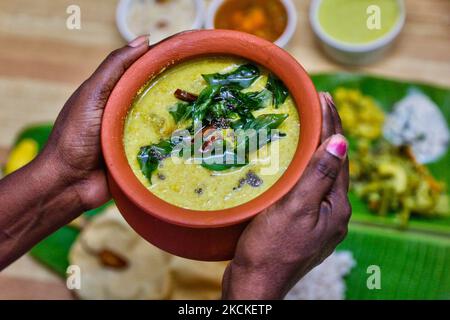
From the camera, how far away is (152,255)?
230 centimetres

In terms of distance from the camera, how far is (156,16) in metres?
2.75

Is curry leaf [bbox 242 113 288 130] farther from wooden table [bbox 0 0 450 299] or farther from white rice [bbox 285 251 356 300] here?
wooden table [bbox 0 0 450 299]

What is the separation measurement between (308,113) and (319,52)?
1303 millimetres

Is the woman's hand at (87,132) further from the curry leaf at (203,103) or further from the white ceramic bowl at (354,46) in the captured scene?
the white ceramic bowl at (354,46)

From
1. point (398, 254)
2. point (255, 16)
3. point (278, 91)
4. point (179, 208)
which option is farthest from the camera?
point (255, 16)

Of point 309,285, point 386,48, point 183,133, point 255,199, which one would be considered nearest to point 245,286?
point 255,199

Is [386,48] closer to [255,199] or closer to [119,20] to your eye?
[119,20]

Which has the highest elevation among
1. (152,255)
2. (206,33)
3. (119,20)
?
(119,20)

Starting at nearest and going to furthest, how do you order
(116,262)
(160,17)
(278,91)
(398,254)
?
(278,91)
(398,254)
(116,262)
(160,17)

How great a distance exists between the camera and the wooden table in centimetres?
263

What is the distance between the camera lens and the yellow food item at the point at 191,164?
142 centimetres

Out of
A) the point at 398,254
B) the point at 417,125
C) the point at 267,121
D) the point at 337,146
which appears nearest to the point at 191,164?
the point at 267,121

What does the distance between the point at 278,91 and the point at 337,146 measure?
0.20m

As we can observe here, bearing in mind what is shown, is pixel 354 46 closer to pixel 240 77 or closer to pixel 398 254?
pixel 398 254
